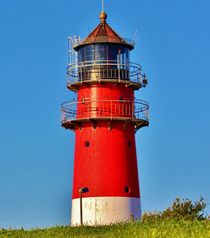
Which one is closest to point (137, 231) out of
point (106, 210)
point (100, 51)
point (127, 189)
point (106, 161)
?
point (106, 210)

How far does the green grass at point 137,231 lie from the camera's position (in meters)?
25.5

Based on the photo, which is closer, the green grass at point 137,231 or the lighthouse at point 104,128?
the green grass at point 137,231

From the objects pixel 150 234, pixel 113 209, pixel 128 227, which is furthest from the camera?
pixel 113 209

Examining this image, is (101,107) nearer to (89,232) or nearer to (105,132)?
(105,132)

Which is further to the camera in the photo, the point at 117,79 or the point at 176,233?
the point at 117,79

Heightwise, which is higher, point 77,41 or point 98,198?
point 77,41

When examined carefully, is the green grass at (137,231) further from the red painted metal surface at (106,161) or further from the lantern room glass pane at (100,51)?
the lantern room glass pane at (100,51)

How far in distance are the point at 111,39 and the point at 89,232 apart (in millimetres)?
11876

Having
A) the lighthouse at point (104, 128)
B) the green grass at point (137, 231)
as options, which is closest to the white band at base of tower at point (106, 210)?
the lighthouse at point (104, 128)

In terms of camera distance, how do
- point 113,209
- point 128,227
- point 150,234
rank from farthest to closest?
point 113,209
point 128,227
point 150,234

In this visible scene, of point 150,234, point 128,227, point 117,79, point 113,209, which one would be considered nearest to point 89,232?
point 128,227

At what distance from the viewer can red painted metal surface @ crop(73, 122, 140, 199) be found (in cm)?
3847

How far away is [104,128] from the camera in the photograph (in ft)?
128

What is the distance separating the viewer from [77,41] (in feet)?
130
